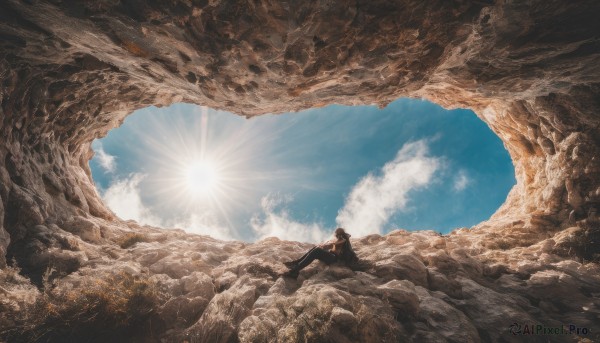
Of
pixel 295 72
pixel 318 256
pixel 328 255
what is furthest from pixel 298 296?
pixel 295 72

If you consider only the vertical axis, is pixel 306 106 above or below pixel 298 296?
above

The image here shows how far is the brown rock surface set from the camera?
7.26 metres

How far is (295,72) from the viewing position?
955cm

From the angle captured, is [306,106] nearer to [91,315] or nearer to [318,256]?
[318,256]

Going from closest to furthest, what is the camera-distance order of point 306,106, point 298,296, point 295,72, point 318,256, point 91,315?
point 91,315 < point 298,296 < point 295,72 < point 318,256 < point 306,106

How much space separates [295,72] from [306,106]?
4.65m

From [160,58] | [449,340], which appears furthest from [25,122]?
[449,340]

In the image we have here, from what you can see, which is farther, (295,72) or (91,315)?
(295,72)

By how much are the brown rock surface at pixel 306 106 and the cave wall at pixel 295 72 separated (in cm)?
6

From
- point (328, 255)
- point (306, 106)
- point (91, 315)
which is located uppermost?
point (306, 106)

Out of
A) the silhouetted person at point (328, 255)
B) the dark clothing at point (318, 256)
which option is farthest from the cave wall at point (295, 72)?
the dark clothing at point (318, 256)

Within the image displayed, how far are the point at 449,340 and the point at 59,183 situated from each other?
14.7 meters

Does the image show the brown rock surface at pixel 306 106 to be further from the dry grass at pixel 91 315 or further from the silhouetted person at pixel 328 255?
the silhouetted person at pixel 328 255

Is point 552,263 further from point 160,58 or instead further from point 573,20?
point 160,58
